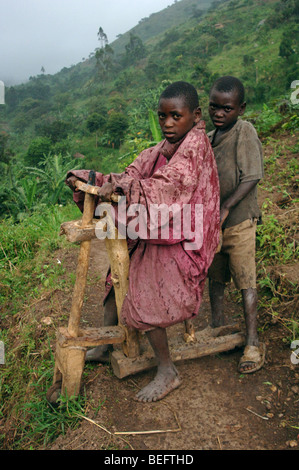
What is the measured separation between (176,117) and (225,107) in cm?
55

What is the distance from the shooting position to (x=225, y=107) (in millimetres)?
2234

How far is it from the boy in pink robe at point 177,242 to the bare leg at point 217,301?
693mm

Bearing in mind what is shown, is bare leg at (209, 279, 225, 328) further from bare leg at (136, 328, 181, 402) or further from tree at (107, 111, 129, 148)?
tree at (107, 111, 129, 148)

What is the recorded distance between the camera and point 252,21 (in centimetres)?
2967

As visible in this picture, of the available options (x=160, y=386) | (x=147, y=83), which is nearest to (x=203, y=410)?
(x=160, y=386)

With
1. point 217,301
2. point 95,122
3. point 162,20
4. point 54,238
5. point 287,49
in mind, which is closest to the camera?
point 217,301

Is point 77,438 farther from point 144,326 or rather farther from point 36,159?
point 36,159

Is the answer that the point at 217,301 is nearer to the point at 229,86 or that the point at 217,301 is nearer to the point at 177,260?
the point at 177,260

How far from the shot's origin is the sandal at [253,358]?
7.47 feet

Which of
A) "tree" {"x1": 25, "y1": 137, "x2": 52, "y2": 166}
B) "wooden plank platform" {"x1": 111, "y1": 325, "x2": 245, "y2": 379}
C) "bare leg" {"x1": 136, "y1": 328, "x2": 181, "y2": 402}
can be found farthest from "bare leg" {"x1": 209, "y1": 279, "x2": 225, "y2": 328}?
"tree" {"x1": 25, "y1": 137, "x2": 52, "y2": 166}

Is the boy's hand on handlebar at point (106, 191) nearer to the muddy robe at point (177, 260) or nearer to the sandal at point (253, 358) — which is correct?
the muddy robe at point (177, 260)

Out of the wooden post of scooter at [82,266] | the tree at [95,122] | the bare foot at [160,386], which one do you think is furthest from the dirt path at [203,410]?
the tree at [95,122]
